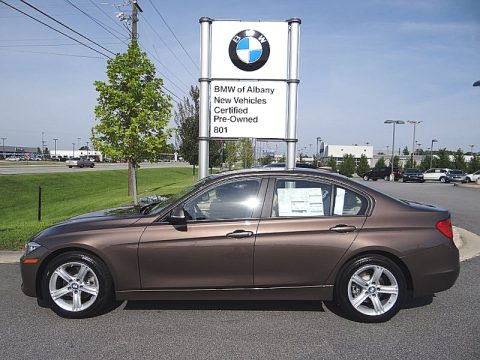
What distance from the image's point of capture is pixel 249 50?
346 inches

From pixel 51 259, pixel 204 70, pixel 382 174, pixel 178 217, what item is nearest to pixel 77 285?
pixel 51 259

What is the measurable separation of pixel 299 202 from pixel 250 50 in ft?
17.7

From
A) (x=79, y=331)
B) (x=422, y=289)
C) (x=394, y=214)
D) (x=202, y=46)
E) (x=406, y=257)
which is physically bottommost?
(x=79, y=331)

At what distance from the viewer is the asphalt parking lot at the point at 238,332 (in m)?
3.50

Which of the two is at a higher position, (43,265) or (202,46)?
(202,46)

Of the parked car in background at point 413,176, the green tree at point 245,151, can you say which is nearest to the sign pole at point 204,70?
the parked car in background at point 413,176

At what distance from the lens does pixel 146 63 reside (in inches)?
420

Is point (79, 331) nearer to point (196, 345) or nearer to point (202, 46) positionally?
point (196, 345)

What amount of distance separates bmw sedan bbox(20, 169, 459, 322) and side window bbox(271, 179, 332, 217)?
0.05 ft

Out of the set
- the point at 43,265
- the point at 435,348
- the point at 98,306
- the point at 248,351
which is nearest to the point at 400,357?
the point at 435,348

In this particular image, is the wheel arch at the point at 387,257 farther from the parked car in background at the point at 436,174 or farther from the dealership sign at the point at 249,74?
the parked car in background at the point at 436,174

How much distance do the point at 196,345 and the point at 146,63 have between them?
8.63m

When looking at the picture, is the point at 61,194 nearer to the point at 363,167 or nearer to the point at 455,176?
the point at 455,176

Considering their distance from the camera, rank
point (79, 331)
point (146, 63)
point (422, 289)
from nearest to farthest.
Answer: point (79, 331)
point (422, 289)
point (146, 63)
